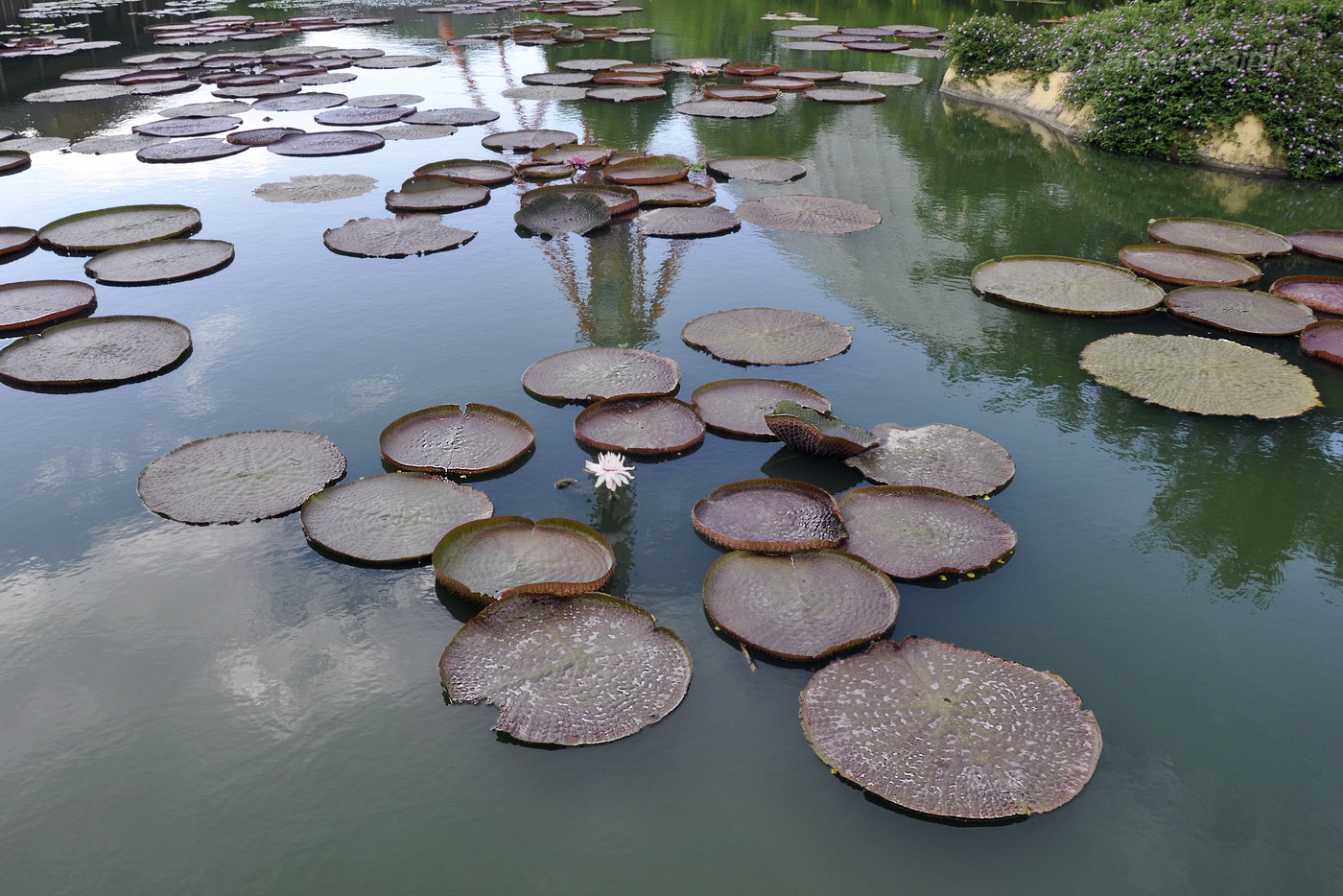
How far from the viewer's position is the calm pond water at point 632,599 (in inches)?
83.4

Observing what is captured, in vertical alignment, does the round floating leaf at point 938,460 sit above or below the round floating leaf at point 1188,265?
below

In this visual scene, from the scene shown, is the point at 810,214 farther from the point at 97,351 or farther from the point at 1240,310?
the point at 97,351

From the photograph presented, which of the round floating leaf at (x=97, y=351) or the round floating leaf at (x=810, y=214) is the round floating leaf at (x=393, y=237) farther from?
the round floating leaf at (x=810, y=214)

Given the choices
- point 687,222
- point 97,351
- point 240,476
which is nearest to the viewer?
point 240,476

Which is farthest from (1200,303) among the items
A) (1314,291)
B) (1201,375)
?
(1201,375)

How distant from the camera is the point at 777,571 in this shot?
2.92m

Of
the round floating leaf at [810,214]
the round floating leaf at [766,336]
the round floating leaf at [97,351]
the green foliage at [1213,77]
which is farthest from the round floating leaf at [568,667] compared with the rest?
the green foliage at [1213,77]

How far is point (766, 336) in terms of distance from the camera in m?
4.63

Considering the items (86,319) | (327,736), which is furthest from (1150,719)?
(86,319)

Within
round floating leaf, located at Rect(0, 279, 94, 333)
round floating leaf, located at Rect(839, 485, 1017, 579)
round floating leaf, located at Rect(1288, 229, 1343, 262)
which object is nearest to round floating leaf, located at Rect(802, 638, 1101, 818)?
round floating leaf, located at Rect(839, 485, 1017, 579)

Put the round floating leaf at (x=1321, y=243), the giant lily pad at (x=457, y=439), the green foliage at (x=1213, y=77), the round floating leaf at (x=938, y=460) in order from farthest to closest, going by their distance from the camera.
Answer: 1. the green foliage at (x=1213, y=77)
2. the round floating leaf at (x=1321, y=243)
3. the giant lily pad at (x=457, y=439)
4. the round floating leaf at (x=938, y=460)

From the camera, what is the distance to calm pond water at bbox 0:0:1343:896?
2.12m

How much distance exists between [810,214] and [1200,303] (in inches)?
112

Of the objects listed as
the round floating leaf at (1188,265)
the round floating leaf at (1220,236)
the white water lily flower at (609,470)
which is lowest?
the white water lily flower at (609,470)
